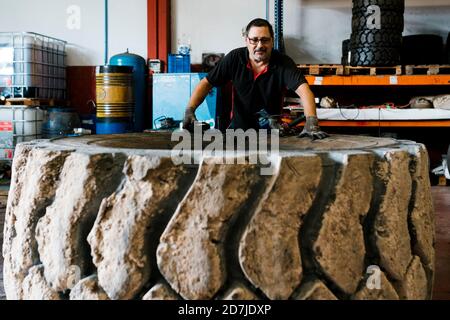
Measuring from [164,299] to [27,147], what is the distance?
0.47 metres

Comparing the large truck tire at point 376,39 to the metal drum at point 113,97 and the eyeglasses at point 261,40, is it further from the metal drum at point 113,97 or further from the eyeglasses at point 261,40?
the metal drum at point 113,97

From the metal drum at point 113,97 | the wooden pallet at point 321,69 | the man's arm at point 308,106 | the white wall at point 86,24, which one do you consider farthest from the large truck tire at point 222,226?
the white wall at point 86,24

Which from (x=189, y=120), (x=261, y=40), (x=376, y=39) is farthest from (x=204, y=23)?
(x=189, y=120)

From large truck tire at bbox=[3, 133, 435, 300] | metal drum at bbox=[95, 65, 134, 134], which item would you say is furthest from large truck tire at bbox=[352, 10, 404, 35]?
large truck tire at bbox=[3, 133, 435, 300]

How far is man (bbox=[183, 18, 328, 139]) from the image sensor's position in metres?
2.86

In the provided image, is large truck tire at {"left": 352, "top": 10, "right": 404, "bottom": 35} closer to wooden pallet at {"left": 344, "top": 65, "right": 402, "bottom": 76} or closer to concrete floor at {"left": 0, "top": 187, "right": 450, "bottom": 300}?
wooden pallet at {"left": 344, "top": 65, "right": 402, "bottom": 76}

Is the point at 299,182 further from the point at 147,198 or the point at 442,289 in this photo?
the point at 442,289

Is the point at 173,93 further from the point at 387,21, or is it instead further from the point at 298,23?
the point at 387,21

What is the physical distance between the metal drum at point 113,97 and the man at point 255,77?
3.18m

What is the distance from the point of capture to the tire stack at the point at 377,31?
483cm

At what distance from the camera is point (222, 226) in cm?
84

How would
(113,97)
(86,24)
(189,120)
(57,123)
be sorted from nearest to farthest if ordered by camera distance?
(189,120) → (113,97) → (57,123) → (86,24)

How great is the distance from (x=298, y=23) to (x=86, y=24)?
9.44ft

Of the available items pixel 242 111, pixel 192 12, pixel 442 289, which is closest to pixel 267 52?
pixel 242 111
